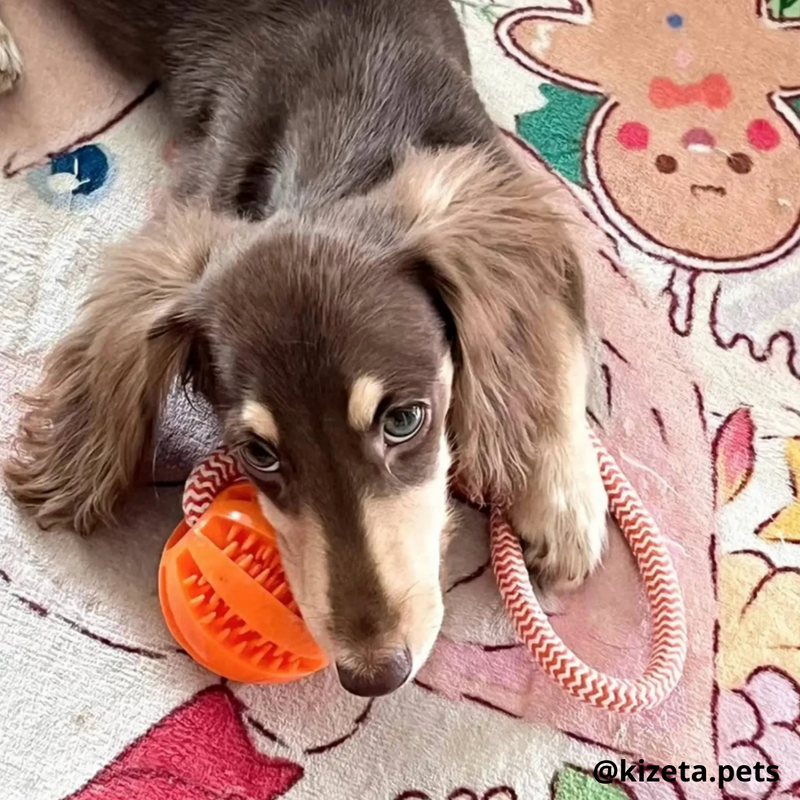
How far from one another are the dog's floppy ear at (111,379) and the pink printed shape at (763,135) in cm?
97

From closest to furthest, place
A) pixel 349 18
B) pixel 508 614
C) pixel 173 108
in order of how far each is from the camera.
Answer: pixel 508 614 < pixel 349 18 < pixel 173 108

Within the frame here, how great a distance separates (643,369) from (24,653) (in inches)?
36.9

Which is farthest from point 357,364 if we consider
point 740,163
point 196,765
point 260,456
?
point 740,163

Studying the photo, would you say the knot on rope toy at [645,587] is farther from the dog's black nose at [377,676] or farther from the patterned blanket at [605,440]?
the dog's black nose at [377,676]

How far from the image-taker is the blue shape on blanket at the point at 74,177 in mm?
1829

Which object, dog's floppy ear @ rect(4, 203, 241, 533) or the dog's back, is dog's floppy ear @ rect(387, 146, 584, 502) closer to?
the dog's back

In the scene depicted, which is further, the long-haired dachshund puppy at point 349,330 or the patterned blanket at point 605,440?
the patterned blanket at point 605,440

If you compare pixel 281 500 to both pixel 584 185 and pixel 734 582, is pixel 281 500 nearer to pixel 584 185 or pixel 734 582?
pixel 734 582

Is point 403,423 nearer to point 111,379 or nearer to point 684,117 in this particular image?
point 111,379

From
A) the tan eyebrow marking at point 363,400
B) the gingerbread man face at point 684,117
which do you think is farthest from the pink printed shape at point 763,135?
the tan eyebrow marking at point 363,400

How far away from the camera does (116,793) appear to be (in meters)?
1.39

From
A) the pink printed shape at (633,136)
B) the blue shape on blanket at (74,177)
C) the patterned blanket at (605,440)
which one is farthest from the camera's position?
the pink printed shape at (633,136)

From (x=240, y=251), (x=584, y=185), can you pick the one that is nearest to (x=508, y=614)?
(x=240, y=251)

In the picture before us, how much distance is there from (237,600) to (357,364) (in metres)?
0.31
